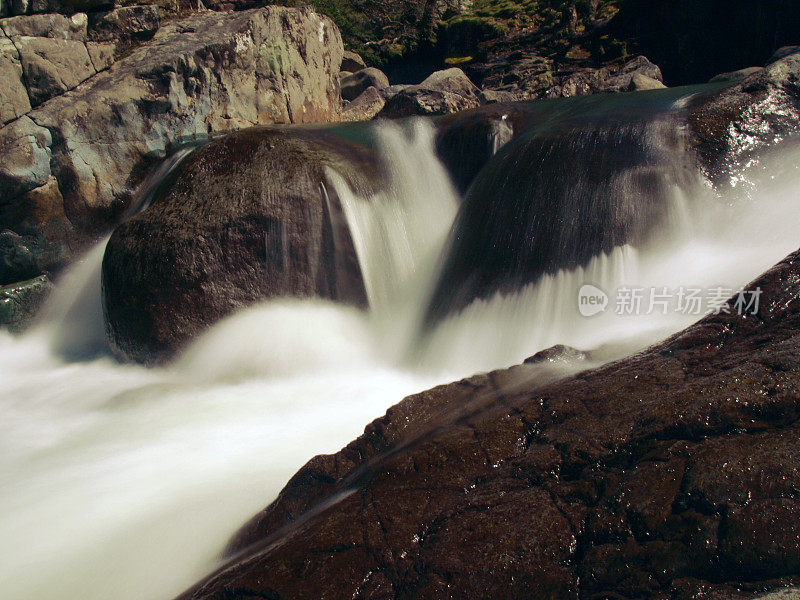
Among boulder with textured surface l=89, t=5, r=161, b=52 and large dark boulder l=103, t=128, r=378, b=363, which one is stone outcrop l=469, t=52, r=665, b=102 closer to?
boulder with textured surface l=89, t=5, r=161, b=52

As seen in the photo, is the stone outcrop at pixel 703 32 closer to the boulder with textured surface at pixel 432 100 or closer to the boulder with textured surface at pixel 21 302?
the boulder with textured surface at pixel 432 100

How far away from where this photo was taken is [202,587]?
268 cm

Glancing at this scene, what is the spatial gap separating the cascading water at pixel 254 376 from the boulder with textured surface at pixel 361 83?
10.5m

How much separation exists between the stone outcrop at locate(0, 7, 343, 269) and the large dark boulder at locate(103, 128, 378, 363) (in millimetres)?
2450

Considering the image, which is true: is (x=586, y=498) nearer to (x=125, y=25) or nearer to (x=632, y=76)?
(x=125, y=25)

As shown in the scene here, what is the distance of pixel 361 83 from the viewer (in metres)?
18.8

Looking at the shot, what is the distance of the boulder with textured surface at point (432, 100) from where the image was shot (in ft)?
41.2

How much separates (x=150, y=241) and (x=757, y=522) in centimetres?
682

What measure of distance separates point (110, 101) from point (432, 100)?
6.06 metres

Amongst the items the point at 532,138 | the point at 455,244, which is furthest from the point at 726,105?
the point at 455,244

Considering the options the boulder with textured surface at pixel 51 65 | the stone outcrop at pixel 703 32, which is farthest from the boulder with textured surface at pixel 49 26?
the stone outcrop at pixel 703 32

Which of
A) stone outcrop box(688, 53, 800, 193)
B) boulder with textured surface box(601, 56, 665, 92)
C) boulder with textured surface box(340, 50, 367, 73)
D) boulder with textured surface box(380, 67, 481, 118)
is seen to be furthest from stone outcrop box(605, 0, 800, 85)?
stone outcrop box(688, 53, 800, 193)

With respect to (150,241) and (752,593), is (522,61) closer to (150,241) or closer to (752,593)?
(150,241)

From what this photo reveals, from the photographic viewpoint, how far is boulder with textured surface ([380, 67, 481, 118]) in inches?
494
